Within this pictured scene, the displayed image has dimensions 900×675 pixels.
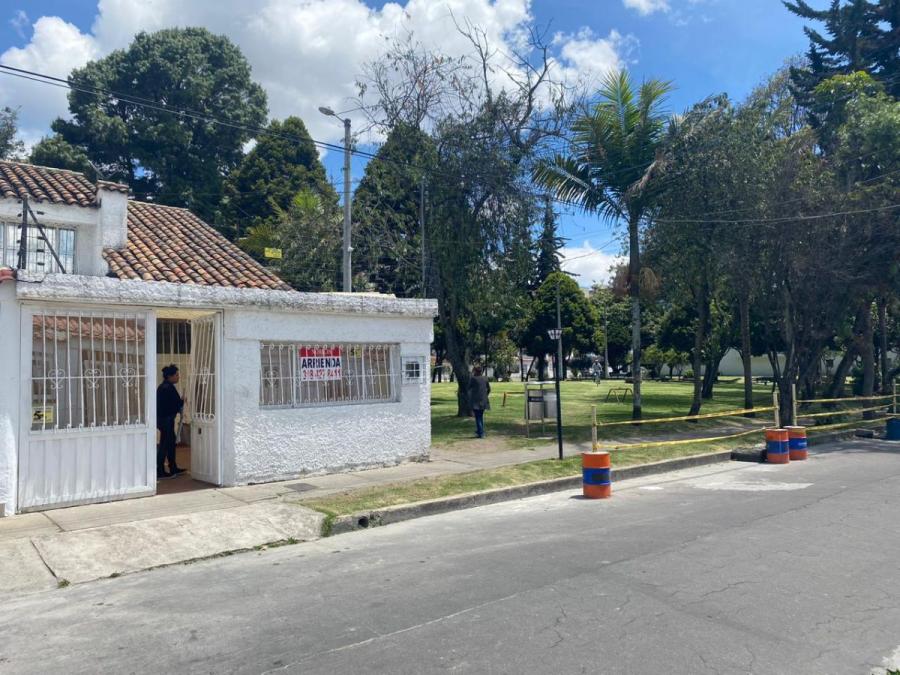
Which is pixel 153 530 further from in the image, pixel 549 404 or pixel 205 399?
pixel 549 404

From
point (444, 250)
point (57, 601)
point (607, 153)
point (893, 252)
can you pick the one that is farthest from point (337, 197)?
point (57, 601)

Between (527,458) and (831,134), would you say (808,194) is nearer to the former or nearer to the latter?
(831,134)

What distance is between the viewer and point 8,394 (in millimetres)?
8406

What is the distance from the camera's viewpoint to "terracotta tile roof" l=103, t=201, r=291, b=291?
13656 millimetres

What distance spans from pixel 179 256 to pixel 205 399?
18.0ft

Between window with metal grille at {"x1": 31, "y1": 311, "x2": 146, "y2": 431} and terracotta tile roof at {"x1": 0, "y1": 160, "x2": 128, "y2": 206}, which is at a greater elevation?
terracotta tile roof at {"x1": 0, "y1": 160, "x2": 128, "y2": 206}

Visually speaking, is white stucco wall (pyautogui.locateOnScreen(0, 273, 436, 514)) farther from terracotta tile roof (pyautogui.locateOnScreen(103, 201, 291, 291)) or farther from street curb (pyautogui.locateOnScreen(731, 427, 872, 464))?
street curb (pyautogui.locateOnScreen(731, 427, 872, 464))

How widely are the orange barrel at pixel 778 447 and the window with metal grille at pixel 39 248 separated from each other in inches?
544

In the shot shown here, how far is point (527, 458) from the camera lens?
13.2 metres

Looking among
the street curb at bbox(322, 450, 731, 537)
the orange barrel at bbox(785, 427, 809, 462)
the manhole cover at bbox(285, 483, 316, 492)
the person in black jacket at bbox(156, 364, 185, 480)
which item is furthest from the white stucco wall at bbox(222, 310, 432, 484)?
the orange barrel at bbox(785, 427, 809, 462)

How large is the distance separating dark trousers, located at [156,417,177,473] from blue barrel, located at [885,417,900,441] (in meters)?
16.3

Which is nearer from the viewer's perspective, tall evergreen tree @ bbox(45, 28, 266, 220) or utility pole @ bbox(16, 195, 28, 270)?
utility pole @ bbox(16, 195, 28, 270)

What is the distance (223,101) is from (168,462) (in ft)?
126

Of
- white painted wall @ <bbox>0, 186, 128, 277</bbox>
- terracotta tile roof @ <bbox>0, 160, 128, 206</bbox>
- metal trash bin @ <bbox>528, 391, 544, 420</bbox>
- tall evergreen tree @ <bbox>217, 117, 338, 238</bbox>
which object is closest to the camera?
terracotta tile roof @ <bbox>0, 160, 128, 206</bbox>
